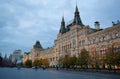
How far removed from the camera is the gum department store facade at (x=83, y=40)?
206 ft

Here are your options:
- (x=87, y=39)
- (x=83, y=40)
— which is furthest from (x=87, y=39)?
(x=83, y=40)

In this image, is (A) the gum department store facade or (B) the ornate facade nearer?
(B) the ornate facade

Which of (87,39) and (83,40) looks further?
(83,40)

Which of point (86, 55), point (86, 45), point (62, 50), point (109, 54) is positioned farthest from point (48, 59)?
point (109, 54)

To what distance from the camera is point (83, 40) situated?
8050 cm

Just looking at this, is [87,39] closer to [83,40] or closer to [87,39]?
[87,39]

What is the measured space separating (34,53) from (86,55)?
4018 inches

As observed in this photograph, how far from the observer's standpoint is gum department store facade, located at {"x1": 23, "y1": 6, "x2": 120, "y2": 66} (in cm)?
6278

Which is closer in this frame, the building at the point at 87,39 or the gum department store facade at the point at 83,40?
the building at the point at 87,39

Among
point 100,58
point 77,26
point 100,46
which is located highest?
point 77,26

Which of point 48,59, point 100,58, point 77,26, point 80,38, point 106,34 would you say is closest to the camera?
point 100,58

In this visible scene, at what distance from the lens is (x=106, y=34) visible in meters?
65.4

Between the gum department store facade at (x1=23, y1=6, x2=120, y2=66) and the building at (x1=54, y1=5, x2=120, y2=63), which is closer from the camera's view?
the building at (x1=54, y1=5, x2=120, y2=63)

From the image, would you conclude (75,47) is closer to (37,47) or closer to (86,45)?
(86,45)
